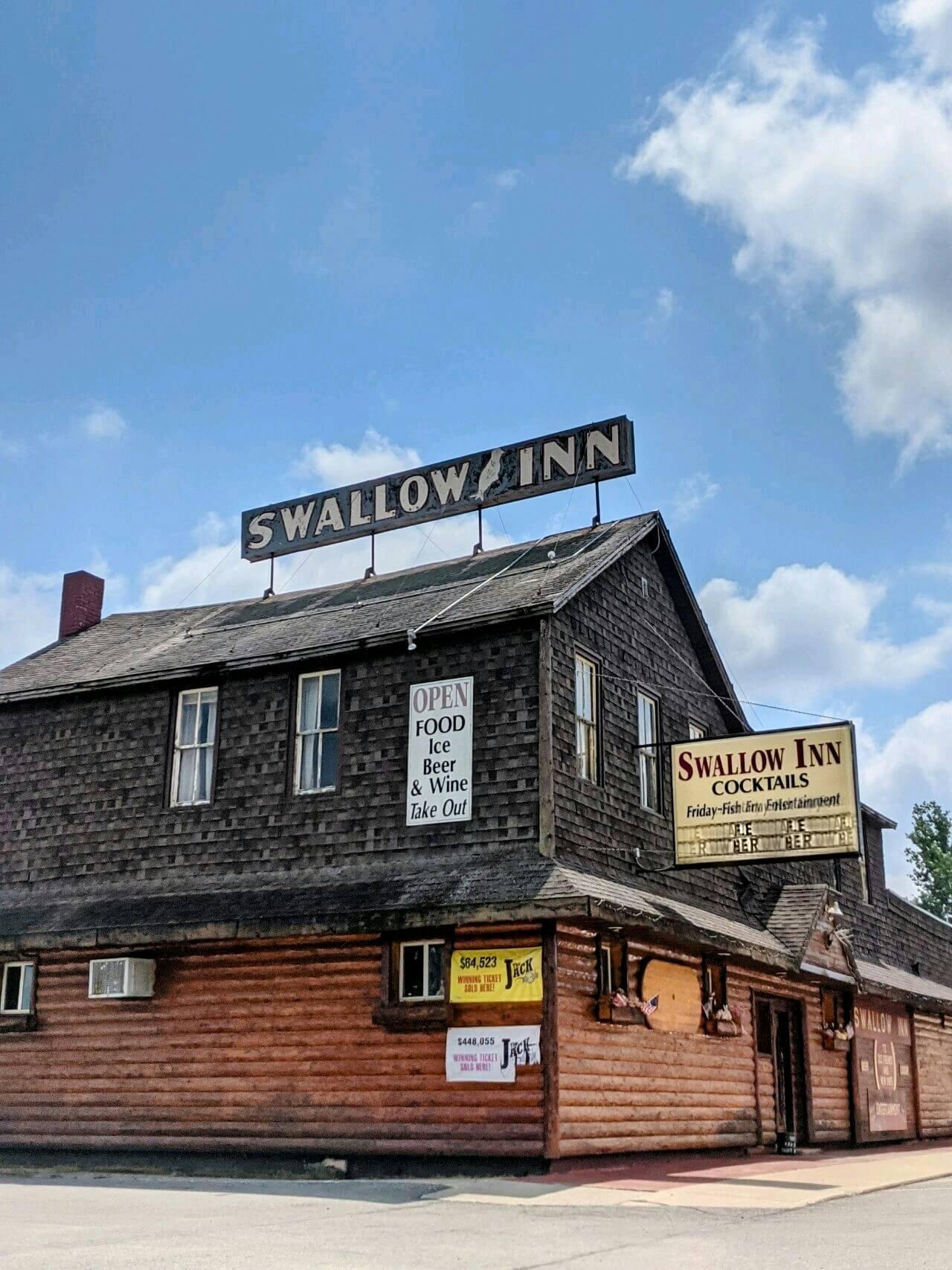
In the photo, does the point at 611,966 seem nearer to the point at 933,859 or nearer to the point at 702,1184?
the point at 702,1184

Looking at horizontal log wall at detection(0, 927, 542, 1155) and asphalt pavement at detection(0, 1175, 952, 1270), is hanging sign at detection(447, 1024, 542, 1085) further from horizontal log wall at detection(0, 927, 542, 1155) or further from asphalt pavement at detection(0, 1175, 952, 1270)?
asphalt pavement at detection(0, 1175, 952, 1270)

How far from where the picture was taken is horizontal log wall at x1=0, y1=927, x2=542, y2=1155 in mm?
15828

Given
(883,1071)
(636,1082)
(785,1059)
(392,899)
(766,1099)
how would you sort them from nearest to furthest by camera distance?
(392,899)
(636,1082)
(766,1099)
(785,1059)
(883,1071)

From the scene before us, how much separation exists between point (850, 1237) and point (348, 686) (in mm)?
10220

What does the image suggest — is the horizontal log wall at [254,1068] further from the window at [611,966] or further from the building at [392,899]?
the window at [611,966]

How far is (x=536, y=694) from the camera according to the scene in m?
17.2

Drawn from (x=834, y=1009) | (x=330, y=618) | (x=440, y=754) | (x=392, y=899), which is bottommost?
(x=834, y=1009)

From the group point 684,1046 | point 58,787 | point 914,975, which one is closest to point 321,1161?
point 684,1046

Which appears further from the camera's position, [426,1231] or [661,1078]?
[661,1078]

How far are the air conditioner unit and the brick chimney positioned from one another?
9.27 m

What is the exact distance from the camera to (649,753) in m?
20.4

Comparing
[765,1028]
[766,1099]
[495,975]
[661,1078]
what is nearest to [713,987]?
[661,1078]

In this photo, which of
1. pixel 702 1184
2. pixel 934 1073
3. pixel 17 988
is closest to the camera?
pixel 702 1184

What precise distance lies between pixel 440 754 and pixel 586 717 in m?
2.26
